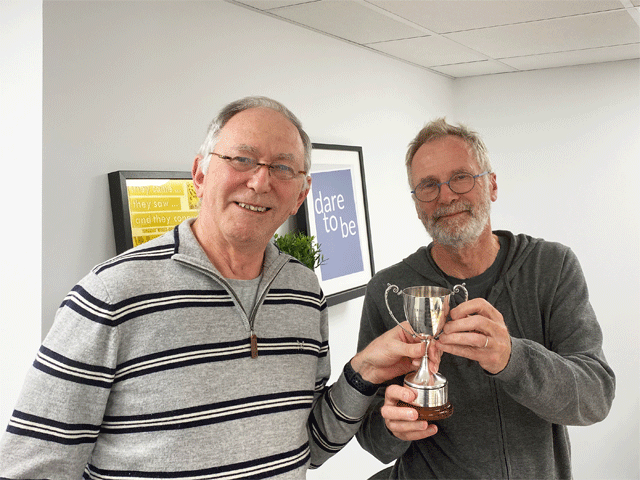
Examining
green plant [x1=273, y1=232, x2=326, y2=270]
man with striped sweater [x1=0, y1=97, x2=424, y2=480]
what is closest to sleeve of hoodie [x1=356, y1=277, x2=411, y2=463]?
man with striped sweater [x1=0, y1=97, x2=424, y2=480]

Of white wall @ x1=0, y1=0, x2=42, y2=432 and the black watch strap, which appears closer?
the black watch strap

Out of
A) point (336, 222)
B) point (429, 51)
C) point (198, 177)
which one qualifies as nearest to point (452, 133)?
point (198, 177)

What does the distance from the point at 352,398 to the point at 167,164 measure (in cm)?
130

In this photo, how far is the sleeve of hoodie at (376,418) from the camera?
157 cm

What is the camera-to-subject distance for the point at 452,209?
1.71 meters

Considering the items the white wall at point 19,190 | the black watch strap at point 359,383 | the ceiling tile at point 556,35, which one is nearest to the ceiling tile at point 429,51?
the ceiling tile at point 556,35

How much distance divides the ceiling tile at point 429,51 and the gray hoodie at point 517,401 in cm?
217

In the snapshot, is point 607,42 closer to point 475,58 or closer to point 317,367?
point 475,58

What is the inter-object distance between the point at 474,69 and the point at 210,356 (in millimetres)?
3892

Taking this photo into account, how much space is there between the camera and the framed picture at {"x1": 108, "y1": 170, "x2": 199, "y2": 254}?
2.08 metres

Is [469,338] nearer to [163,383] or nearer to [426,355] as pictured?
[426,355]

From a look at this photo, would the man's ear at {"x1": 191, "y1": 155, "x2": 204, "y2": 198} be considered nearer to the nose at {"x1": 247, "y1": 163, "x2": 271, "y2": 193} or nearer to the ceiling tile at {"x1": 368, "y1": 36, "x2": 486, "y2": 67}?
the nose at {"x1": 247, "y1": 163, "x2": 271, "y2": 193}

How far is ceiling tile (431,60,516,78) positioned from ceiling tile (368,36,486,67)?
155mm

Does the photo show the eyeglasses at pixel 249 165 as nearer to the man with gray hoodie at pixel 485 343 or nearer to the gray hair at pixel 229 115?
the gray hair at pixel 229 115
